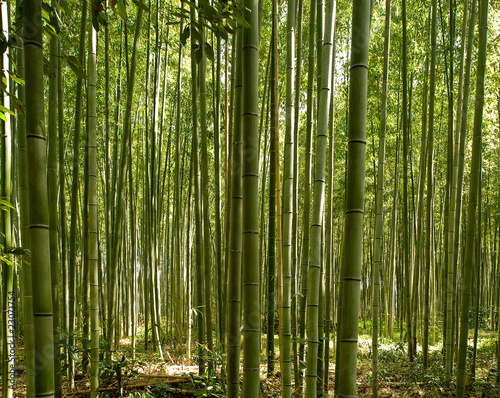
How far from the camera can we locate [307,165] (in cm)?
238

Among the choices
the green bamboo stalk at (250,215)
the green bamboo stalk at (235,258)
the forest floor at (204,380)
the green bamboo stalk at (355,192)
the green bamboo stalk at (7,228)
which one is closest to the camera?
the green bamboo stalk at (355,192)

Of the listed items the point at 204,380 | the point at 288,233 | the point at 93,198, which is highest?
the point at 93,198

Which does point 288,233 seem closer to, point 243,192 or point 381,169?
point 243,192

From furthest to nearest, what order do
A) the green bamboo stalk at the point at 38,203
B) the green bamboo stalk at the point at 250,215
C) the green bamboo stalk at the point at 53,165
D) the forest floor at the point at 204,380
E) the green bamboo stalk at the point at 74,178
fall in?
the forest floor at the point at 204,380, the green bamboo stalk at the point at 74,178, the green bamboo stalk at the point at 53,165, the green bamboo stalk at the point at 250,215, the green bamboo stalk at the point at 38,203

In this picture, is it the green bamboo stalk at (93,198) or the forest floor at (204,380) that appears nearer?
the green bamboo stalk at (93,198)

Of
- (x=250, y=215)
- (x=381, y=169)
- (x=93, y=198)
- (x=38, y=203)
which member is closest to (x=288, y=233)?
(x=250, y=215)

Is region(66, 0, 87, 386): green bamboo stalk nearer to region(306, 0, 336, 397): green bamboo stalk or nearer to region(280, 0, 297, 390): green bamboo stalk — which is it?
region(280, 0, 297, 390): green bamboo stalk

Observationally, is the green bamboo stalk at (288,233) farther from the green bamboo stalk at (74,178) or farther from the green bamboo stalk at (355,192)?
the green bamboo stalk at (74,178)

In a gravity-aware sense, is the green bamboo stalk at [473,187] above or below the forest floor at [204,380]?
above

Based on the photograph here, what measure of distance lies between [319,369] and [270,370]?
0.40 m

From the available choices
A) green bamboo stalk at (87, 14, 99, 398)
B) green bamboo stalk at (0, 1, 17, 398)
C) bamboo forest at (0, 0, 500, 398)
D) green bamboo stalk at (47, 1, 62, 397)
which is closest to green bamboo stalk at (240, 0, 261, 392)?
bamboo forest at (0, 0, 500, 398)

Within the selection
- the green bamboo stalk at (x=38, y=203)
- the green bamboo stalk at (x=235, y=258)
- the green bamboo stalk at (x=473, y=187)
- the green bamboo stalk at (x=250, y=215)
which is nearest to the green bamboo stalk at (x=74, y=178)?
the green bamboo stalk at (x=235, y=258)

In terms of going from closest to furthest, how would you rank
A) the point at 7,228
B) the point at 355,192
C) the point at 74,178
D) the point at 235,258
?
1. the point at 355,192
2. the point at 235,258
3. the point at 7,228
4. the point at 74,178

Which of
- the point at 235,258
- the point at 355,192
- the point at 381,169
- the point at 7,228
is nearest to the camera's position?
the point at 355,192
